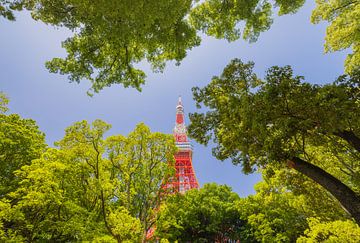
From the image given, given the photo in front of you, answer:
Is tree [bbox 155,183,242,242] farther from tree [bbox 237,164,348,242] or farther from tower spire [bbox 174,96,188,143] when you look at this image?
tower spire [bbox 174,96,188,143]

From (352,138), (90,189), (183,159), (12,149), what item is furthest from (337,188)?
(183,159)

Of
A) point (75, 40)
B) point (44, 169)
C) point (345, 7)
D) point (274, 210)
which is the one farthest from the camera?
point (274, 210)

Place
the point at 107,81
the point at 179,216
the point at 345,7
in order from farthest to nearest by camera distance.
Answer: the point at 179,216
the point at 345,7
the point at 107,81

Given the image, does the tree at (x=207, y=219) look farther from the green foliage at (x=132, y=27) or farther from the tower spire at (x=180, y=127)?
the tower spire at (x=180, y=127)

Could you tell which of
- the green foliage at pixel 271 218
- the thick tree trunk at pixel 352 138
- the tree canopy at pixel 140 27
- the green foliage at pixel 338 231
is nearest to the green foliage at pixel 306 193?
the green foliage at pixel 338 231

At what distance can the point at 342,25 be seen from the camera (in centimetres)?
988

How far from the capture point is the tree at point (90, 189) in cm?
840

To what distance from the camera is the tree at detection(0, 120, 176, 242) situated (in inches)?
331

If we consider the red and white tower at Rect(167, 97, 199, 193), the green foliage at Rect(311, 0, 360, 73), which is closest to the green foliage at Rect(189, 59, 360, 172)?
the green foliage at Rect(311, 0, 360, 73)

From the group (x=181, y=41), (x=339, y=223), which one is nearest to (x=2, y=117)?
(x=181, y=41)

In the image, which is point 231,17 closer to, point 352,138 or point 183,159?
point 352,138

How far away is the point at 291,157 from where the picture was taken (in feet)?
19.1

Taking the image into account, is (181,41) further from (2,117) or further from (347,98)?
(2,117)

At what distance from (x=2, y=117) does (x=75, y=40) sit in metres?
5.90
